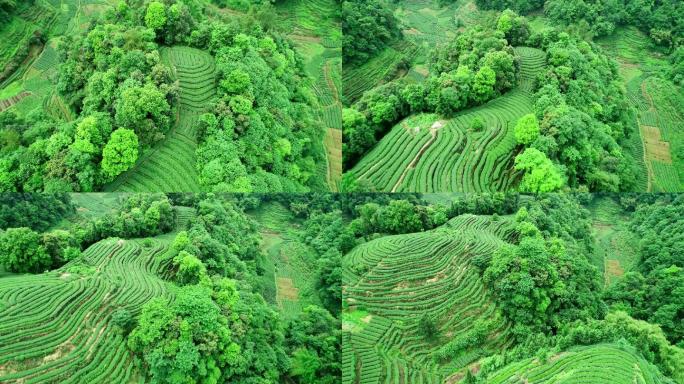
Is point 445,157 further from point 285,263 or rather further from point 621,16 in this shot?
point 621,16

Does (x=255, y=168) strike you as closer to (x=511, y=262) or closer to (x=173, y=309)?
(x=173, y=309)

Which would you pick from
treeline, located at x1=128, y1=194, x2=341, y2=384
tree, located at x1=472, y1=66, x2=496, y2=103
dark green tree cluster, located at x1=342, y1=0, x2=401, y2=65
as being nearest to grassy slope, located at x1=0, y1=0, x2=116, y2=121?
treeline, located at x1=128, y1=194, x2=341, y2=384

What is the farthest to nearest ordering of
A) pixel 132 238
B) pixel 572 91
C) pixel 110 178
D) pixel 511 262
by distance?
pixel 572 91, pixel 132 238, pixel 511 262, pixel 110 178

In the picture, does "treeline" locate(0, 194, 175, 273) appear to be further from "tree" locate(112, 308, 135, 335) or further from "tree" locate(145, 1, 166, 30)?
"tree" locate(145, 1, 166, 30)

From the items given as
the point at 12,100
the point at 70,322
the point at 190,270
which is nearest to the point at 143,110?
the point at 190,270

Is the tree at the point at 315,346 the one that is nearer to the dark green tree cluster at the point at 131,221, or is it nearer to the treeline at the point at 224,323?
the treeline at the point at 224,323

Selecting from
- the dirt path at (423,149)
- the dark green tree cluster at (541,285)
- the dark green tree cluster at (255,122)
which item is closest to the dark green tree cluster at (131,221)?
the dark green tree cluster at (255,122)

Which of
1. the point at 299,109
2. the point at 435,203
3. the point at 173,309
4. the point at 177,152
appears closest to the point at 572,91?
the point at 435,203
